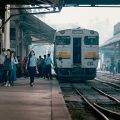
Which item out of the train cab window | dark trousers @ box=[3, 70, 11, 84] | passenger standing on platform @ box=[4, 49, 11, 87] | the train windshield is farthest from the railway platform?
A: the train cab window

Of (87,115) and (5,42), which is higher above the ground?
(5,42)

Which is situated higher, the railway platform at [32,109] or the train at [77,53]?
the train at [77,53]

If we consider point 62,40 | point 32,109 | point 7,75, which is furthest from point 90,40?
point 32,109

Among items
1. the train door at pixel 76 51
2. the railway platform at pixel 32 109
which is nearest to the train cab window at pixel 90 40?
the train door at pixel 76 51

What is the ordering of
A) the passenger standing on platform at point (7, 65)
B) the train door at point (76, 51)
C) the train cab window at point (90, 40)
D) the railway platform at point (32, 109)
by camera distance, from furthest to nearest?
1. the train door at point (76, 51)
2. the train cab window at point (90, 40)
3. the passenger standing on platform at point (7, 65)
4. the railway platform at point (32, 109)

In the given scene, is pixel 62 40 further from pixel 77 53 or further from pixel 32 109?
pixel 32 109

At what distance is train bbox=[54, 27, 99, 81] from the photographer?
2942 centimetres

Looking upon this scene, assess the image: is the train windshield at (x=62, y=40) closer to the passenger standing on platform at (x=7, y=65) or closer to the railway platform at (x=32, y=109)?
the passenger standing on platform at (x=7, y=65)

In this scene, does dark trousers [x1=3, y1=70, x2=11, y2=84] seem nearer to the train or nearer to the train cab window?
the train

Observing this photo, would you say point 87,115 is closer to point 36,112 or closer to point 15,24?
point 36,112

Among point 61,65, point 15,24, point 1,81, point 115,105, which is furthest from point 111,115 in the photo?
point 15,24

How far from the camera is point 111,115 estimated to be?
1259 centimetres

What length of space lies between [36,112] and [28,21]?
71.4ft

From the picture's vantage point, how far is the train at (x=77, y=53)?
29.4 m
